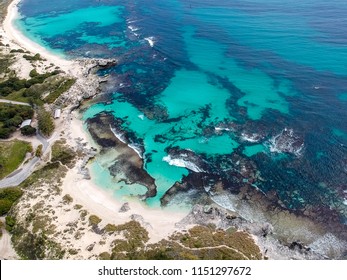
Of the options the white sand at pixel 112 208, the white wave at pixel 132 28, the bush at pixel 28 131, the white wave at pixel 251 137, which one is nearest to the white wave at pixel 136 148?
the white sand at pixel 112 208

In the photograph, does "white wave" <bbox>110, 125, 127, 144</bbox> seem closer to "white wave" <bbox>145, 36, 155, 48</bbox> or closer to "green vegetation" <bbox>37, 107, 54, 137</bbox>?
"green vegetation" <bbox>37, 107, 54, 137</bbox>

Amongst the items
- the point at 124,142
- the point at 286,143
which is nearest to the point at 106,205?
the point at 124,142

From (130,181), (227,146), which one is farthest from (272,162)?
(130,181)

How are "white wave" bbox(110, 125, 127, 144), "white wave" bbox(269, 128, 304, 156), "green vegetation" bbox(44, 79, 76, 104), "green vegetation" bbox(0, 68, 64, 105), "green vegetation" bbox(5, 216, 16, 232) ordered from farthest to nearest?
1. "green vegetation" bbox(0, 68, 64, 105)
2. "green vegetation" bbox(44, 79, 76, 104)
3. "white wave" bbox(110, 125, 127, 144)
4. "white wave" bbox(269, 128, 304, 156)
5. "green vegetation" bbox(5, 216, 16, 232)

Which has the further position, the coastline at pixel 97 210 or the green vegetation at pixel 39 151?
the green vegetation at pixel 39 151

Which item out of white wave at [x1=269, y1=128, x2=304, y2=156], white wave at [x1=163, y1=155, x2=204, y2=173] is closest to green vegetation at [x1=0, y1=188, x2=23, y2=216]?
white wave at [x1=163, y1=155, x2=204, y2=173]

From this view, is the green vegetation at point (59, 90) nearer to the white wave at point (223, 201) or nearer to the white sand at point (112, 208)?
the white sand at point (112, 208)
